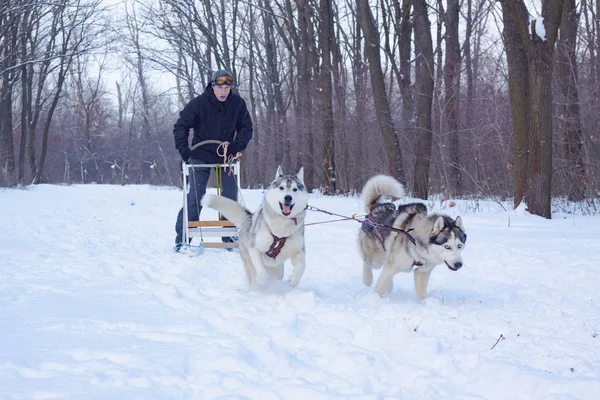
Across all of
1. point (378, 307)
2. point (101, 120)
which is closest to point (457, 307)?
point (378, 307)

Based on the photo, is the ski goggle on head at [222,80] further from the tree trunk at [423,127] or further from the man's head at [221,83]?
the tree trunk at [423,127]

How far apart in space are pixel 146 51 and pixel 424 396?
80.1 ft

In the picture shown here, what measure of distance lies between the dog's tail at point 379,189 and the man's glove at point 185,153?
2.30 meters

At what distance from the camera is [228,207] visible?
4.95 metres

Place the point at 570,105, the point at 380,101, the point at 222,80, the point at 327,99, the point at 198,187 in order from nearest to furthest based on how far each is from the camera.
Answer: the point at 222,80 → the point at 198,187 → the point at 570,105 → the point at 380,101 → the point at 327,99

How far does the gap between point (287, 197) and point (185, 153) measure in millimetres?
2292

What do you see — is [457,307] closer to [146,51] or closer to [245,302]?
[245,302]

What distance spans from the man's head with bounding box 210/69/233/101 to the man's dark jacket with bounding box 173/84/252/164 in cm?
10

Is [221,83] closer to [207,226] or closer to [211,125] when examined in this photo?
[211,125]

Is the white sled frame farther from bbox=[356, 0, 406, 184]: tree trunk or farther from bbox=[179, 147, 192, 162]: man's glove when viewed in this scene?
bbox=[356, 0, 406, 184]: tree trunk

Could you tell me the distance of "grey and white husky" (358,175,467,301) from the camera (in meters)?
3.99

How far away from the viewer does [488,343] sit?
3029 millimetres

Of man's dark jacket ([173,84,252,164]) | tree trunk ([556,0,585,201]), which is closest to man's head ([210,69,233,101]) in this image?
man's dark jacket ([173,84,252,164])

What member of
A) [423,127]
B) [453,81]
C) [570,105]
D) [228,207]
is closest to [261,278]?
[228,207]
